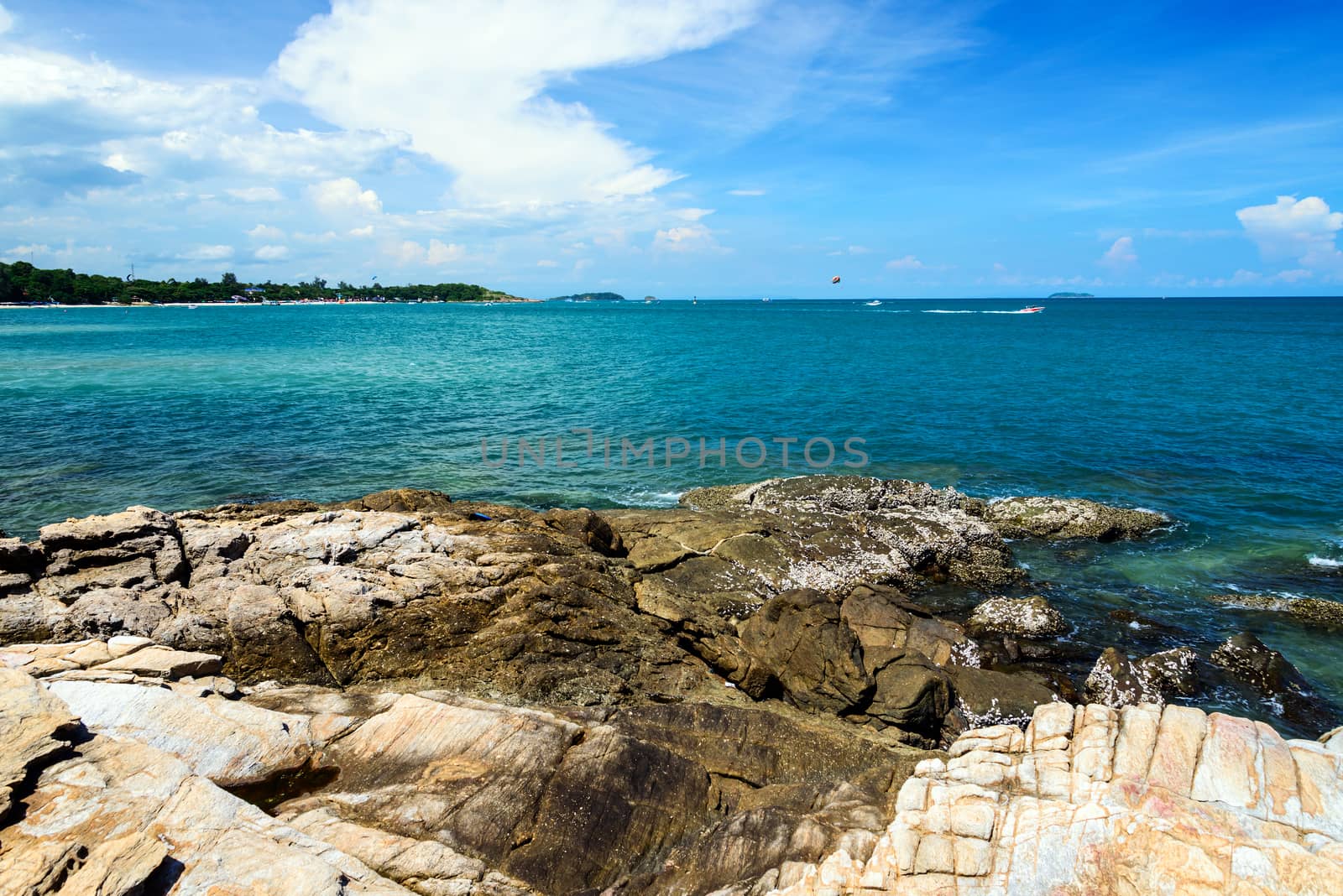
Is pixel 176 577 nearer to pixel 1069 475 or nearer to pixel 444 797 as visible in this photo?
pixel 444 797

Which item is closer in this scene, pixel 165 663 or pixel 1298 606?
pixel 165 663

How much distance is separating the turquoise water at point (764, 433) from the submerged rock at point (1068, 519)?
2.81 feet

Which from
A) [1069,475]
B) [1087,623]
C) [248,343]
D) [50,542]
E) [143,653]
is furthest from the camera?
[248,343]

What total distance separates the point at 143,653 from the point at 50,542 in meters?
4.31

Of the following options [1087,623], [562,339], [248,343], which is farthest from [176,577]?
[562,339]

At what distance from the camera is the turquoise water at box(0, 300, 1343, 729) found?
68.3 feet

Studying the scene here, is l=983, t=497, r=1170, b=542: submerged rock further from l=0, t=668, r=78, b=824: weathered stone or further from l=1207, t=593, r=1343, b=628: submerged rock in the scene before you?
l=0, t=668, r=78, b=824: weathered stone

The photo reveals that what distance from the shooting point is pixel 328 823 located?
286 inches

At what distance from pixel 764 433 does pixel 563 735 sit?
28410mm

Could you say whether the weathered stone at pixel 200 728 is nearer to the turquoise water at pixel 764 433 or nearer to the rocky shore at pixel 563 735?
the rocky shore at pixel 563 735

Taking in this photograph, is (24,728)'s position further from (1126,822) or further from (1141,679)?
(1141,679)

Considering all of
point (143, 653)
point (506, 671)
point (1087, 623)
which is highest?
point (143, 653)

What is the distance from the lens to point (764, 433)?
36.2 m

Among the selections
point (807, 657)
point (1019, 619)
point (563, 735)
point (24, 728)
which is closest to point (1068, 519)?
point (1019, 619)
